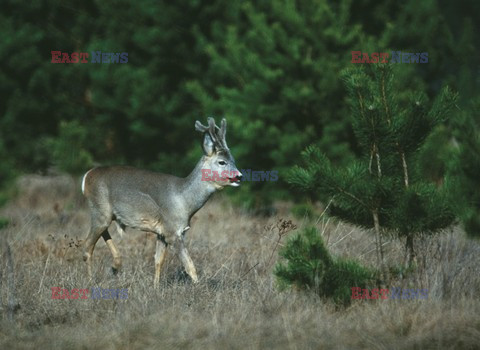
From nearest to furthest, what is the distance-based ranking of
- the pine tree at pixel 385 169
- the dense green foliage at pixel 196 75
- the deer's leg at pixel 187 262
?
the pine tree at pixel 385 169, the deer's leg at pixel 187 262, the dense green foliage at pixel 196 75

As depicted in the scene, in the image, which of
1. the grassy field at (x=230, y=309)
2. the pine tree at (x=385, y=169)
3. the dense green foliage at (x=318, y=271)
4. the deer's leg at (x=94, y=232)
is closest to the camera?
the grassy field at (x=230, y=309)

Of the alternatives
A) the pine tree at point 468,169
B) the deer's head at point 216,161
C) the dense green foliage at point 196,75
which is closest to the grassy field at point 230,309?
the pine tree at point 468,169

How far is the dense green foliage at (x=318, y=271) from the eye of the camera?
5469 millimetres

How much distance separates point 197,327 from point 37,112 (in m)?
10.8

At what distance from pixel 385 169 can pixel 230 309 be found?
65.1 inches

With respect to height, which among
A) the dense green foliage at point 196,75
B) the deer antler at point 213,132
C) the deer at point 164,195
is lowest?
the deer at point 164,195

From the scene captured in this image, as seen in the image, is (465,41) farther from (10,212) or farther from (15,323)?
(15,323)

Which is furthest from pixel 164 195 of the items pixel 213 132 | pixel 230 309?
pixel 230 309

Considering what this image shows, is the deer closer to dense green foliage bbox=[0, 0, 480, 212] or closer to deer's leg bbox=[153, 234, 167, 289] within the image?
deer's leg bbox=[153, 234, 167, 289]

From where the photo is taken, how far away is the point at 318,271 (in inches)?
215

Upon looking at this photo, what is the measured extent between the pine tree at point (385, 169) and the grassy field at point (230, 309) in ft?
1.88

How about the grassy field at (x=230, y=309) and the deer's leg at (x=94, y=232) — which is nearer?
the grassy field at (x=230, y=309)

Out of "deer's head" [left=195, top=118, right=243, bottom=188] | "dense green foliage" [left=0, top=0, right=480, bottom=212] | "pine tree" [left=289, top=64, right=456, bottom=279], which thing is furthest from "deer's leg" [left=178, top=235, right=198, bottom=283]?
"dense green foliage" [left=0, top=0, right=480, bottom=212]

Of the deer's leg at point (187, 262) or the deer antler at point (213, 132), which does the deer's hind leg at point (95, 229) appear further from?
the deer antler at point (213, 132)
